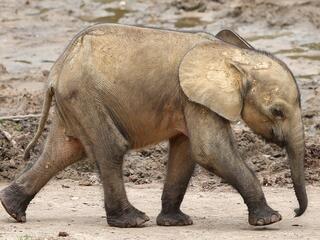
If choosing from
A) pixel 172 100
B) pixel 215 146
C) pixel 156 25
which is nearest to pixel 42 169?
pixel 172 100

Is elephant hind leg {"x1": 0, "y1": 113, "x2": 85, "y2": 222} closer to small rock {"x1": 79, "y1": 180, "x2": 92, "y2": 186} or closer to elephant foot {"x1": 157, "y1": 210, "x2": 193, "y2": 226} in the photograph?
elephant foot {"x1": 157, "y1": 210, "x2": 193, "y2": 226}

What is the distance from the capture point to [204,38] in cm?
1123

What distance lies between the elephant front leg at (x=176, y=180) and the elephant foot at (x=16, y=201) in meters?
1.03

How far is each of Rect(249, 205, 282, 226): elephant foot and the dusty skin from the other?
68 millimetres

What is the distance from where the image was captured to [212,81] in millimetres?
10906

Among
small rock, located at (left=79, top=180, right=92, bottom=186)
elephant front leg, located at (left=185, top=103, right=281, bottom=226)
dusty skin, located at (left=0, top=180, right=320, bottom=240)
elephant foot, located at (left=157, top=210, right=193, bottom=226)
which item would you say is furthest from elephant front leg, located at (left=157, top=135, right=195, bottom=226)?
small rock, located at (left=79, top=180, right=92, bottom=186)

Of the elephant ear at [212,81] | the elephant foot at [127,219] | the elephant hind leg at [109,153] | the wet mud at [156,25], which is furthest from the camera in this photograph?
the wet mud at [156,25]

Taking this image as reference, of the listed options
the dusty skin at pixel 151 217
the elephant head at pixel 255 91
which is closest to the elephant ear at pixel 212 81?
the elephant head at pixel 255 91

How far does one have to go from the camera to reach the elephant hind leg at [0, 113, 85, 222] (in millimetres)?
11430

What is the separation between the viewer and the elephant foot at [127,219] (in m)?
11.2

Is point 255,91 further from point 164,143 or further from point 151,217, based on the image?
point 164,143

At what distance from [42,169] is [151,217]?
3.26 feet

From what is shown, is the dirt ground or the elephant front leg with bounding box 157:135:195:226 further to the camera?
the dirt ground

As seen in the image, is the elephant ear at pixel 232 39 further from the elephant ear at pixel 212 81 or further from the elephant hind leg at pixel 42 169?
the elephant hind leg at pixel 42 169
